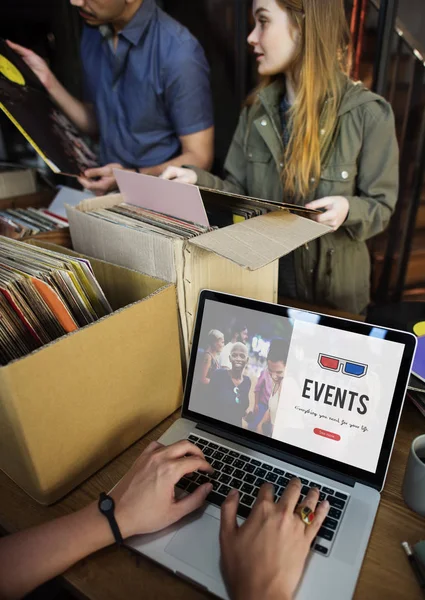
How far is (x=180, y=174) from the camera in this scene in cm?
124

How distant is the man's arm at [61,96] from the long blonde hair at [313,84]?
0.73 m

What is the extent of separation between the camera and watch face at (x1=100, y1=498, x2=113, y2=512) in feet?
2.05

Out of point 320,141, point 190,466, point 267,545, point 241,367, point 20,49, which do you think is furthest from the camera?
point 20,49

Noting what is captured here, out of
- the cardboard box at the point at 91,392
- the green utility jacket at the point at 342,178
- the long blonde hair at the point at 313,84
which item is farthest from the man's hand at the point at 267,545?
the long blonde hair at the point at 313,84

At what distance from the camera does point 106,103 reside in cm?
157

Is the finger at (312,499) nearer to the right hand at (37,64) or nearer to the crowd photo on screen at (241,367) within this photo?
the crowd photo on screen at (241,367)

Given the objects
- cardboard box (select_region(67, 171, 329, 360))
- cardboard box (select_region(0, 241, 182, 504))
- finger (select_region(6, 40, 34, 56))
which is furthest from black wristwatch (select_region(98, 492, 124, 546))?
finger (select_region(6, 40, 34, 56))

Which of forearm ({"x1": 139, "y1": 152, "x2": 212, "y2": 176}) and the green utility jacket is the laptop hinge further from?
forearm ({"x1": 139, "y1": 152, "x2": 212, "y2": 176})

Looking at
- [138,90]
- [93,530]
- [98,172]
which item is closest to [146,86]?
[138,90]

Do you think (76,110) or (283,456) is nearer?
(283,456)

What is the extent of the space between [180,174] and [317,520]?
0.99 metres

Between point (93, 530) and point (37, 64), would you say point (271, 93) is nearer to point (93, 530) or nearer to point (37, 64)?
point (37, 64)

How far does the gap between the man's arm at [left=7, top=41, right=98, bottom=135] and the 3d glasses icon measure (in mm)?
1374

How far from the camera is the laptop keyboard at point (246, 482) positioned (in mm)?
642
